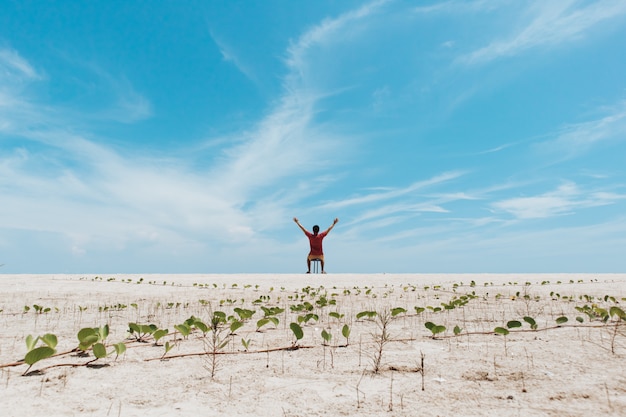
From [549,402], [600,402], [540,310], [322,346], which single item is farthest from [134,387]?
[540,310]

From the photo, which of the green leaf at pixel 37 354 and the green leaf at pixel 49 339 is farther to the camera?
the green leaf at pixel 49 339

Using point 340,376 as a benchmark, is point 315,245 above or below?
above

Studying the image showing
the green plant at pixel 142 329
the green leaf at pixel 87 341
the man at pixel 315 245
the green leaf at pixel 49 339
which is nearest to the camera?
the green leaf at pixel 49 339

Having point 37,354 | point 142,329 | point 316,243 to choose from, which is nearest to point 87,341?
point 37,354

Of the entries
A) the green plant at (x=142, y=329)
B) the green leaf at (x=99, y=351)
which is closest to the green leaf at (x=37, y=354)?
the green leaf at (x=99, y=351)

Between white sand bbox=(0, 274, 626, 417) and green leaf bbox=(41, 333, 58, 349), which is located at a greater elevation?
green leaf bbox=(41, 333, 58, 349)

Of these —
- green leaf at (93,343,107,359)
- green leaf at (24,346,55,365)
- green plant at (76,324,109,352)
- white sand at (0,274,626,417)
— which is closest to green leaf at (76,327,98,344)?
green plant at (76,324,109,352)

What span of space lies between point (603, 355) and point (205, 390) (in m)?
3.34

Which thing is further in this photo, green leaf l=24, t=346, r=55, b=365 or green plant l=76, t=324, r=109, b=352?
green plant l=76, t=324, r=109, b=352

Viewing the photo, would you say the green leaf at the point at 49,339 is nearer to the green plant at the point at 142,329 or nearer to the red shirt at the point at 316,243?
the green plant at the point at 142,329

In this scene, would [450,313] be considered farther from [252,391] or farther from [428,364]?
[252,391]

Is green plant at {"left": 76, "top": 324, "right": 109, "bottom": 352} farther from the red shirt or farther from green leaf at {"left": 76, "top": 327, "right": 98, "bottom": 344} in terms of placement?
the red shirt

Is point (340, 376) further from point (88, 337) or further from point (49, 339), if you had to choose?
point (49, 339)

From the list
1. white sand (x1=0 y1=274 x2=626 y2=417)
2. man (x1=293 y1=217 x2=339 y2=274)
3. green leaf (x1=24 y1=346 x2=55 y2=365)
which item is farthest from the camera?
man (x1=293 y1=217 x2=339 y2=274)
